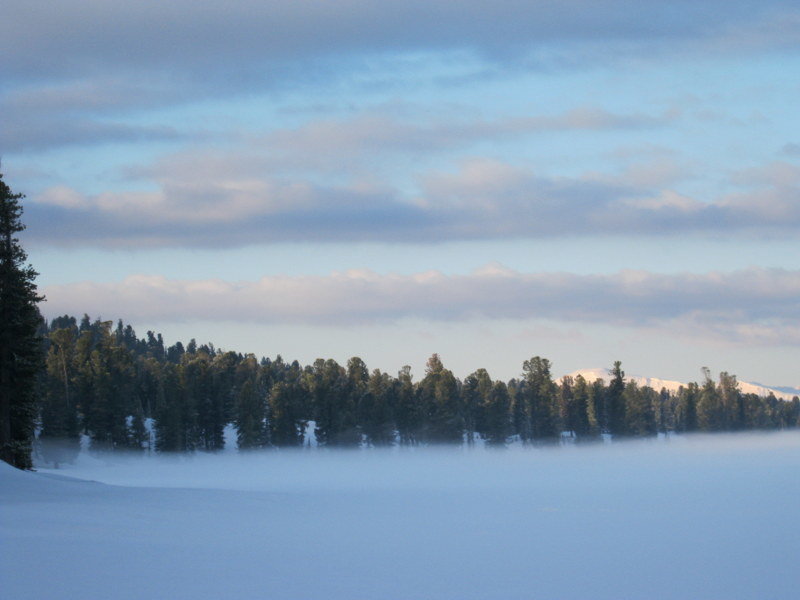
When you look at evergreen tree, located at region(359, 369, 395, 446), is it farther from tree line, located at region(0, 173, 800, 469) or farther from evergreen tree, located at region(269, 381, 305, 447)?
evergreen tree, located at region(269, 381, 305, 447)

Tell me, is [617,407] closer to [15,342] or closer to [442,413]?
[442,413]

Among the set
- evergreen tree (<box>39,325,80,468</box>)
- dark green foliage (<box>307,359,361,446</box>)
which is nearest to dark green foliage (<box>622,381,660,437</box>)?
dark green foliage (<box>307,359,361,446</box>)

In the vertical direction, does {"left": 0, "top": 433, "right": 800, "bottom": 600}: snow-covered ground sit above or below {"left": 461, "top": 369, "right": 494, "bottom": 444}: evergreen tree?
below

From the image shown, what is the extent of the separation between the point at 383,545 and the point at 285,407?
123m

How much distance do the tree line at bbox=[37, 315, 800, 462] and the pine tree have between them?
55023 millimetres

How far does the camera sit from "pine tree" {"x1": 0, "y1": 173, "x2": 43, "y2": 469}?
181ft

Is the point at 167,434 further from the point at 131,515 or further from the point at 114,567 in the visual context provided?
the point at 114,567

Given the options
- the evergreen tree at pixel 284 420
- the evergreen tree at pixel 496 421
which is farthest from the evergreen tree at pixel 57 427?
the evergreen tree at pixel 496 421

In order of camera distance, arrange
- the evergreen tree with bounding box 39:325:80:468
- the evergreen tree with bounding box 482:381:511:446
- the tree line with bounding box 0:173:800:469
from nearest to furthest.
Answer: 1. the evergreen tree with bounding box 39:325:80:468
2. the tree line with bounding box 0:173:800:469
3. the evergreen tree with bounding box 482:381:511:446

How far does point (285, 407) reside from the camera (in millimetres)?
152625

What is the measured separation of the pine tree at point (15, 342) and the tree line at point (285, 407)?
55023 millimetres

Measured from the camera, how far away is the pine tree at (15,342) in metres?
55.2

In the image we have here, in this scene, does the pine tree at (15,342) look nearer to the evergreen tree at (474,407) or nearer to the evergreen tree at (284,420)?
the evergreen tree at (284,420)

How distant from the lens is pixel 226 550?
27.8 m
